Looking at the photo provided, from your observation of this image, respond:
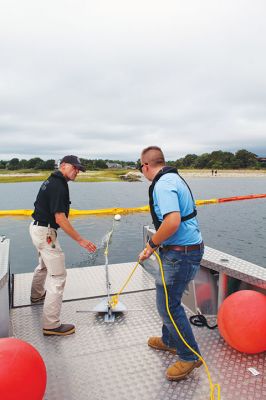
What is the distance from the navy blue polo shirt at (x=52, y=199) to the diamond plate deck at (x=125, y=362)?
114 centimetres

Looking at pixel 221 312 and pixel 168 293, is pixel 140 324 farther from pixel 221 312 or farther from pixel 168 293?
pixel 168 293

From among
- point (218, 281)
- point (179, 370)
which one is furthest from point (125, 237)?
point (179, 370)

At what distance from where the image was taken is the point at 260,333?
2.82 m

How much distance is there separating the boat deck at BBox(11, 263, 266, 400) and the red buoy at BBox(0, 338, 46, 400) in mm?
413

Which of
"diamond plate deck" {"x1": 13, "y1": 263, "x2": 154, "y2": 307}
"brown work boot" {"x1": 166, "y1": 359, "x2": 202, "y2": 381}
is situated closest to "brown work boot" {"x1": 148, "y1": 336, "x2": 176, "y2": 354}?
"brown work boot" {"x1": 166, "y1": 359, "x2": 202, "y2": 381}

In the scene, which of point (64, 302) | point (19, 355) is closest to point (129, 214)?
point (64, 302)

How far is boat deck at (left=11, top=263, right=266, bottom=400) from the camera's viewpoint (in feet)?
8.23

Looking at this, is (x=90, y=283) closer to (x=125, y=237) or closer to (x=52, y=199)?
(x=52, y=199)

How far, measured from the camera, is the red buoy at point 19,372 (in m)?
2.02

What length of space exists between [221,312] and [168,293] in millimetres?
787

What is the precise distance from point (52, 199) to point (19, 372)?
1.56 meters

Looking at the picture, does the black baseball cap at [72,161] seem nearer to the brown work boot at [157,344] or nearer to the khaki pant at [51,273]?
the khaki pant at [51,273]

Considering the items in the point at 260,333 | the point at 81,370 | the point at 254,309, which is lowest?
the point at 81,370

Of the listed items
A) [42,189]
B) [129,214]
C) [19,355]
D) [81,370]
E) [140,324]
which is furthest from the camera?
[129,214]
